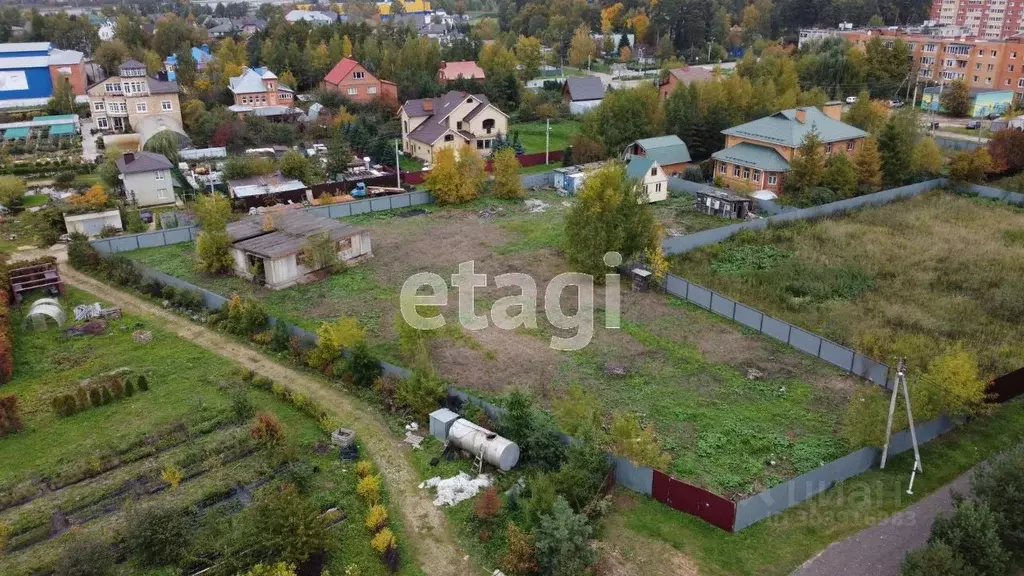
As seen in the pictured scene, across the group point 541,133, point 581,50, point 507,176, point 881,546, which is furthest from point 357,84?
point 881,546

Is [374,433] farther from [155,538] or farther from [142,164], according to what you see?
[142,164]

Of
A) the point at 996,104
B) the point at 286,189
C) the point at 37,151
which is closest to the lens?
the point at 286,189

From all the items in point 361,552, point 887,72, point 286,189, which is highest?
point 887,72

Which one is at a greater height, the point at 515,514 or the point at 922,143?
the point at 922,143

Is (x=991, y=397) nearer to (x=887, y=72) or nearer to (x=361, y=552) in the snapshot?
(x=361, y=552)

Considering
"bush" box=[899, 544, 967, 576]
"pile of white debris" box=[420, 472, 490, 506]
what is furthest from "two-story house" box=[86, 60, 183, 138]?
"bush" box=[899, 544, 967, 576]

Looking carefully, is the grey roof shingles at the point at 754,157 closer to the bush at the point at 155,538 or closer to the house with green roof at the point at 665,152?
the house with green roof at the point at 665,152

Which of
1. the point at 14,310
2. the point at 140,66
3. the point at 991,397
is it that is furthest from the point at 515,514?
the point at 140,66

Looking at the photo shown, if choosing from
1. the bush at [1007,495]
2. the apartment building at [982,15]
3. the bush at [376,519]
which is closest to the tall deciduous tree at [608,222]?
the bush at [376,519]

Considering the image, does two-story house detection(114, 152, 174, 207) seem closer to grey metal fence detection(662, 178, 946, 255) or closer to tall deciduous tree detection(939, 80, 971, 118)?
grey metal fence detection(662, 178, 946, 255)
